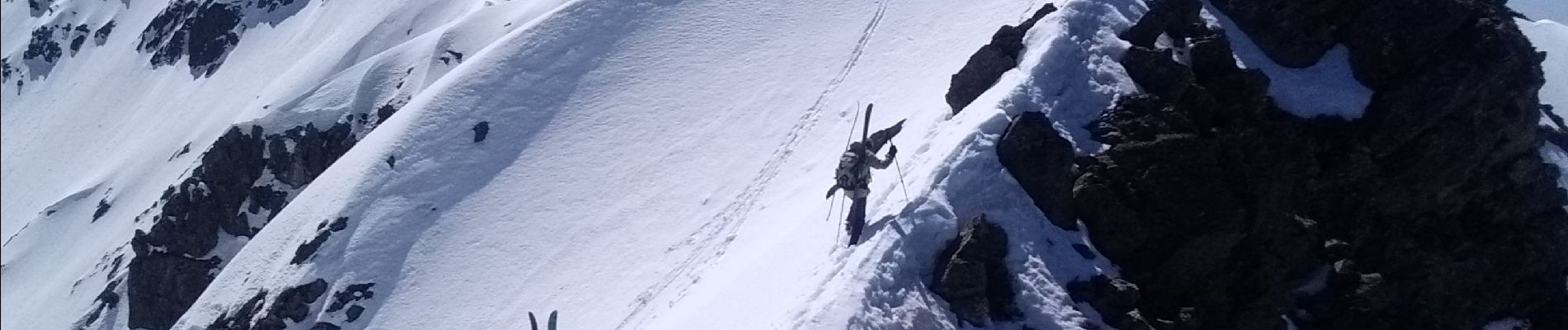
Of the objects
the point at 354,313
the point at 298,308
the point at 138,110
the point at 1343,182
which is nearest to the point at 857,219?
the point at 1343,182

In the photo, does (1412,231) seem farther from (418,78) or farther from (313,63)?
(313,63)

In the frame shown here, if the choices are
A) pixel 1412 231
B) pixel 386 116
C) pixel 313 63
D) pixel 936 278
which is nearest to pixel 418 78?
pixel 386 116

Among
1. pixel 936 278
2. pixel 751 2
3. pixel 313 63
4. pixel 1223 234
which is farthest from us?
pixel 313 63

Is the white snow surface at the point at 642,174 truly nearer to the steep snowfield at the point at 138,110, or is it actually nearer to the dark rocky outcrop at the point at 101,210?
the steep snowfield at the point at 138,110

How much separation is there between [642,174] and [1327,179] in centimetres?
2025

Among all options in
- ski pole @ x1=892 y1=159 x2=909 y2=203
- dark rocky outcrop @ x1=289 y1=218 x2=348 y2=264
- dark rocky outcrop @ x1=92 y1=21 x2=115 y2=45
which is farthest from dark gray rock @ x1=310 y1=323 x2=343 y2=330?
dark rocky outcrop @ x1=92 y1=21 x2=115 y2=45

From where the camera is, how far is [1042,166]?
19938 millimetres

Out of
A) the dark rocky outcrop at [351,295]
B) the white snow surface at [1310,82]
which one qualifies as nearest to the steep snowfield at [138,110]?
the dark rocky outcrop at [351,295]

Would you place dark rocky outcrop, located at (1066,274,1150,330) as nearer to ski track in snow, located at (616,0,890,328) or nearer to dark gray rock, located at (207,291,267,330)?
ski track in snow, located at (616,0,890,328)

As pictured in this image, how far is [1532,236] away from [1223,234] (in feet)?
29.9

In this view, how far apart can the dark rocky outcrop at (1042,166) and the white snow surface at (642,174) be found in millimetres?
326

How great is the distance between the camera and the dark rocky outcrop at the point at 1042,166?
19812mm

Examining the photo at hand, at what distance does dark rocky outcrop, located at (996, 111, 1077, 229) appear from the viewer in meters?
19.8

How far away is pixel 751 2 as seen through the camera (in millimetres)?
43562
